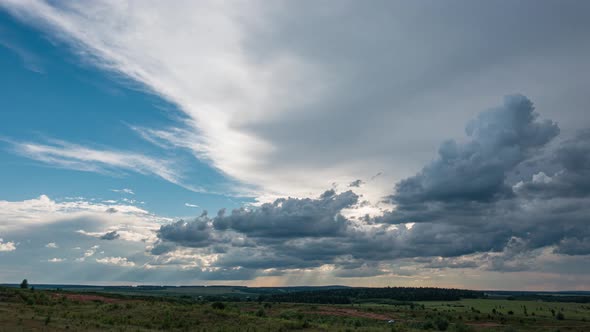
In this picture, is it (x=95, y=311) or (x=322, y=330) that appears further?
(x=95, y=311)

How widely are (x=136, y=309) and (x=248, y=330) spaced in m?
25.6

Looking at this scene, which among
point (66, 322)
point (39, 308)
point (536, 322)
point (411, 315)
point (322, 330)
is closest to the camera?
point (66, 322)

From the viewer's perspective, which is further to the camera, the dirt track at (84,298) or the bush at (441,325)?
the dirt track at (84,298)

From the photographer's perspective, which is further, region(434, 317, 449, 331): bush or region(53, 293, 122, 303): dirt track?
region(53, 293, 122, 303): dirt track

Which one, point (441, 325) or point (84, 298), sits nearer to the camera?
point (441, 325)

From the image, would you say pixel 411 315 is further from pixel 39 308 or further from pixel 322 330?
pixel 39 308

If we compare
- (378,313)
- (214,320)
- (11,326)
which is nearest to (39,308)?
(11,326)

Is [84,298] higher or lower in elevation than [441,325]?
higher

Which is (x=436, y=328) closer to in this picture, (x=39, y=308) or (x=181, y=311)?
(x=181, y=311)

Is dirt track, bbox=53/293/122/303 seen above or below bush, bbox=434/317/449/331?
above

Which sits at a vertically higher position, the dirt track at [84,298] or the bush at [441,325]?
the dirt track at [84,298]

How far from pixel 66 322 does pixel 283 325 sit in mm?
27971

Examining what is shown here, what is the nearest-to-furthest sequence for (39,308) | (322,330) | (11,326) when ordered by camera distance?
(11,326) → (322,330) → (39,308)

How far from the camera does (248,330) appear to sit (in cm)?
5734
